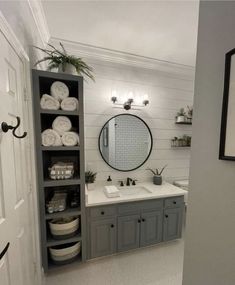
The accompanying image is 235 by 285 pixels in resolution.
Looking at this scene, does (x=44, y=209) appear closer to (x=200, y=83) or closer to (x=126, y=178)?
(x=126, y=178)

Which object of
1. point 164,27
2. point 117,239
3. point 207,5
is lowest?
point 117,239

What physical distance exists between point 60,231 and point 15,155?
1075 millimetres

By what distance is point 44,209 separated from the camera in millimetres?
1558

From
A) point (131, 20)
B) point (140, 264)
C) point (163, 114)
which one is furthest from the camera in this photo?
point (163, 114)

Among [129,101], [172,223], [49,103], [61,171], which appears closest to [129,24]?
[129,101]

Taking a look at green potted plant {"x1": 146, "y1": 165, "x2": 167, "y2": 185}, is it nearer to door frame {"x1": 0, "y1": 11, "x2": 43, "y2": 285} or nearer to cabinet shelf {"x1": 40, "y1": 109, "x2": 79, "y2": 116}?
cabinet shelf {"x1": 40, "y1": 109, "x2": 79, "y2": 116}

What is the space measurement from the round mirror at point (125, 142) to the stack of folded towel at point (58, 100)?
31.3 inches

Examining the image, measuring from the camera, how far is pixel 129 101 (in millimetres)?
2314

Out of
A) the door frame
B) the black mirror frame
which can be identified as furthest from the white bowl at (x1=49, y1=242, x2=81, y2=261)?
the black mirror frame

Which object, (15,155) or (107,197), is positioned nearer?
(15,155)

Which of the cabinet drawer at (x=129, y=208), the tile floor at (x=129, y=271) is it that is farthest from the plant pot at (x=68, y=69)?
the tile floor at (x=129, y=271)

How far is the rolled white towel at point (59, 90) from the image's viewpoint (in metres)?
1.52

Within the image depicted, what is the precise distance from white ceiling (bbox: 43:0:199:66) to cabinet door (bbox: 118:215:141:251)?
2227 millimetres

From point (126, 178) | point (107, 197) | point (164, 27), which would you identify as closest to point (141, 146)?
point (126, 178)
